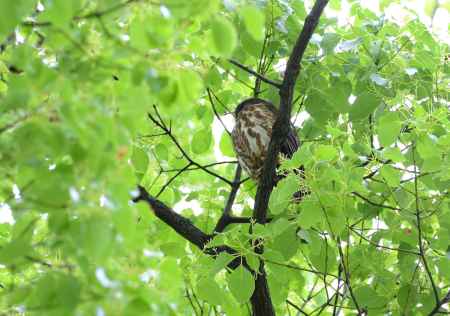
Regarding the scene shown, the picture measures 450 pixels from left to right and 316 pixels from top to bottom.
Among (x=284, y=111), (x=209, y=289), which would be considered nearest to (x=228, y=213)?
(x=284, y=111)

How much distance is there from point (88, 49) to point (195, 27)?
1527 mm

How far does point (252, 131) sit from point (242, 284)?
2126 mm

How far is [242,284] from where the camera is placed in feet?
11.6

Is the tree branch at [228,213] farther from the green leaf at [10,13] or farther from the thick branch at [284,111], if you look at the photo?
the green leaf at [10,13]

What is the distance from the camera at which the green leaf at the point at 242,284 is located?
3527mm

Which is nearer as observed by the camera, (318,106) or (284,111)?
(284,111)

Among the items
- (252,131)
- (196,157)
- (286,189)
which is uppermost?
(252,131)

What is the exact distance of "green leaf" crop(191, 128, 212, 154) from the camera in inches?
181

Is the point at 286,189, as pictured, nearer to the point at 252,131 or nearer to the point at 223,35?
the point at 223,35

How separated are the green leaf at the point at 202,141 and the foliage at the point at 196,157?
14 mm

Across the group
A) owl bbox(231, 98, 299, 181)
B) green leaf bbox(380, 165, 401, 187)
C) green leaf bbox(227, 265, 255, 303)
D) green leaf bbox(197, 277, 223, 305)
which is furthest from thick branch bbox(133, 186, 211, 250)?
green leaf bbox(380, 165, 401, 187)

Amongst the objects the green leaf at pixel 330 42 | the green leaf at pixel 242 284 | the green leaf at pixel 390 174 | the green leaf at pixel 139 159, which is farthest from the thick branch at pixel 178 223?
the green leaf at pixel 390 174

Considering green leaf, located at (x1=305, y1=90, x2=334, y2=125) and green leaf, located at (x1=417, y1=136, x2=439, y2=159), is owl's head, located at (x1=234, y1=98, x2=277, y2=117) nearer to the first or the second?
green leaf, located at (x1=305, y1=90, x2=334, y2=125)

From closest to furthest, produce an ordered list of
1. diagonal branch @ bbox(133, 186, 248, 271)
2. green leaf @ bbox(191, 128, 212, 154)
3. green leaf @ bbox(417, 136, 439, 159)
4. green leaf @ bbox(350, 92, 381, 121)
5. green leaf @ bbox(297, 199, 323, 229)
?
green leaf @ bbox(417, 136, 439, 159) < green leaf @ bbox(297, 199, 323, 229) < green leaf @ bbox(350, 92, 381, 121) < diagonal branch @ bbox(133, 186, 248, 271) < green leaf @ bbox(191, 128, 212, 154)
